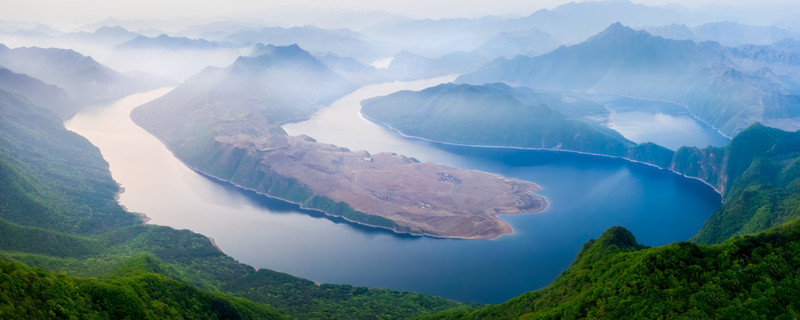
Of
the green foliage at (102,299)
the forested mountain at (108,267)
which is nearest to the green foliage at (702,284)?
the green foliage at (102,299)

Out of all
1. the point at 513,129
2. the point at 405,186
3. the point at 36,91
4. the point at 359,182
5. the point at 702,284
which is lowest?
the point at 702,284

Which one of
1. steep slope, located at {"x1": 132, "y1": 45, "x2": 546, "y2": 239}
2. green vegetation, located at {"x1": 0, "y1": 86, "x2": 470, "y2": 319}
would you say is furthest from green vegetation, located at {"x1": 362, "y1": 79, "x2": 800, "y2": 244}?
green vegetation, located at {"x1": 0, "y1": 86, "x2": 470, "y2": 319}

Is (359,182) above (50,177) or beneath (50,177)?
above

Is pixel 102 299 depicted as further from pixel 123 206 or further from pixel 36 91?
pixel 36 91

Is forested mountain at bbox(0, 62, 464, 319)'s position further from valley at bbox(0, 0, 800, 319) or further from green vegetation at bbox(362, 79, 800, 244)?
green vegetation at bbox(362, 79, 800, 244)

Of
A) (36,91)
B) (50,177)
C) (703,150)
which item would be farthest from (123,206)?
(703,150)
